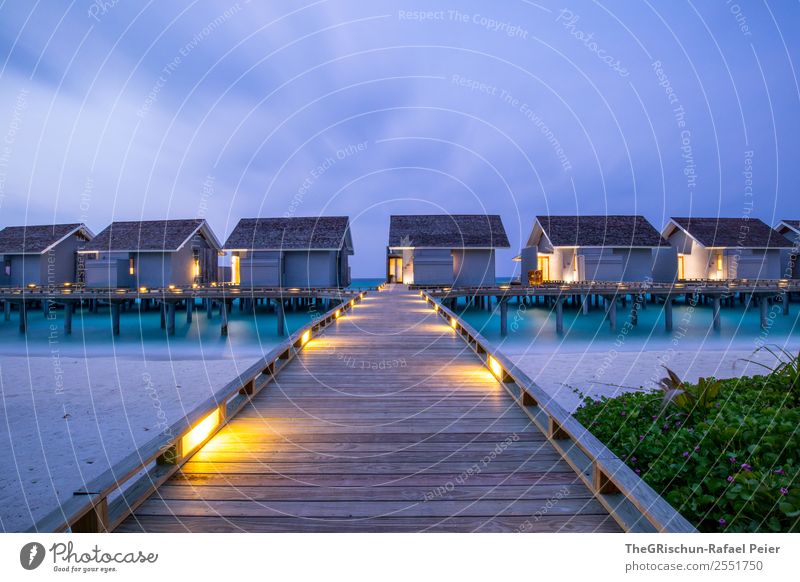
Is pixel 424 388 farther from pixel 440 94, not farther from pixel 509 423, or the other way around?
pixel 440 94

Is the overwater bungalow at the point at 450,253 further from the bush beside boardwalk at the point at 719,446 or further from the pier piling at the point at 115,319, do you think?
the bush beside boardwalk at the point at 719,446

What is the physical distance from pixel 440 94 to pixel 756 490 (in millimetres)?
78072

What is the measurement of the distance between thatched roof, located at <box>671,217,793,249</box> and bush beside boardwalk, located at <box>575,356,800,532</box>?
28227mm

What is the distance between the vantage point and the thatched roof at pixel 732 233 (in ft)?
97.2

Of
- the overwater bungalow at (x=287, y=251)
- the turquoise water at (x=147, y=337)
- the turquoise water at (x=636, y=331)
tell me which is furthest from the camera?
the overwater bungalow at (x=287, y=251)

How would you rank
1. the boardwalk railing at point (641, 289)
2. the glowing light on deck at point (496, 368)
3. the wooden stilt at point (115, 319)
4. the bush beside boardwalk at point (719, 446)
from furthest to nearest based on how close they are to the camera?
the wooden stilt at point (115, 319)
the boardwalk railing at point (641, 289)
the glowing light on deck at point (496, 368)
the bush beside boardwalk at point (719, 446)

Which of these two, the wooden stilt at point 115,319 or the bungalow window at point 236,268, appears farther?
the bungalow window at point 236,268

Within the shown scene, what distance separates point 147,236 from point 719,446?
3218 centimetres

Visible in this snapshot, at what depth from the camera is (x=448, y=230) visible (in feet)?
100

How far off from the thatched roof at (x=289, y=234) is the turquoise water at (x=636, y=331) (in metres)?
10.9

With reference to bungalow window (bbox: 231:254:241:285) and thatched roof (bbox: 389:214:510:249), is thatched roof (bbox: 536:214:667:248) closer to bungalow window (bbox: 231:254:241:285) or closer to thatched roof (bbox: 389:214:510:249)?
thatched roof (bbox: 389:214:510:249)

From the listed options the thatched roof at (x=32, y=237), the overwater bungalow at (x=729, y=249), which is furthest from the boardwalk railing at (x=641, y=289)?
the thatched roof at (x=32, y=237)

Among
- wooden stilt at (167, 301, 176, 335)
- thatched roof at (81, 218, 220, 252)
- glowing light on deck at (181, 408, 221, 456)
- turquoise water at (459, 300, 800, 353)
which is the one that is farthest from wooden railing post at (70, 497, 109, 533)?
thatched roof at (81, 218, 220, 252)
